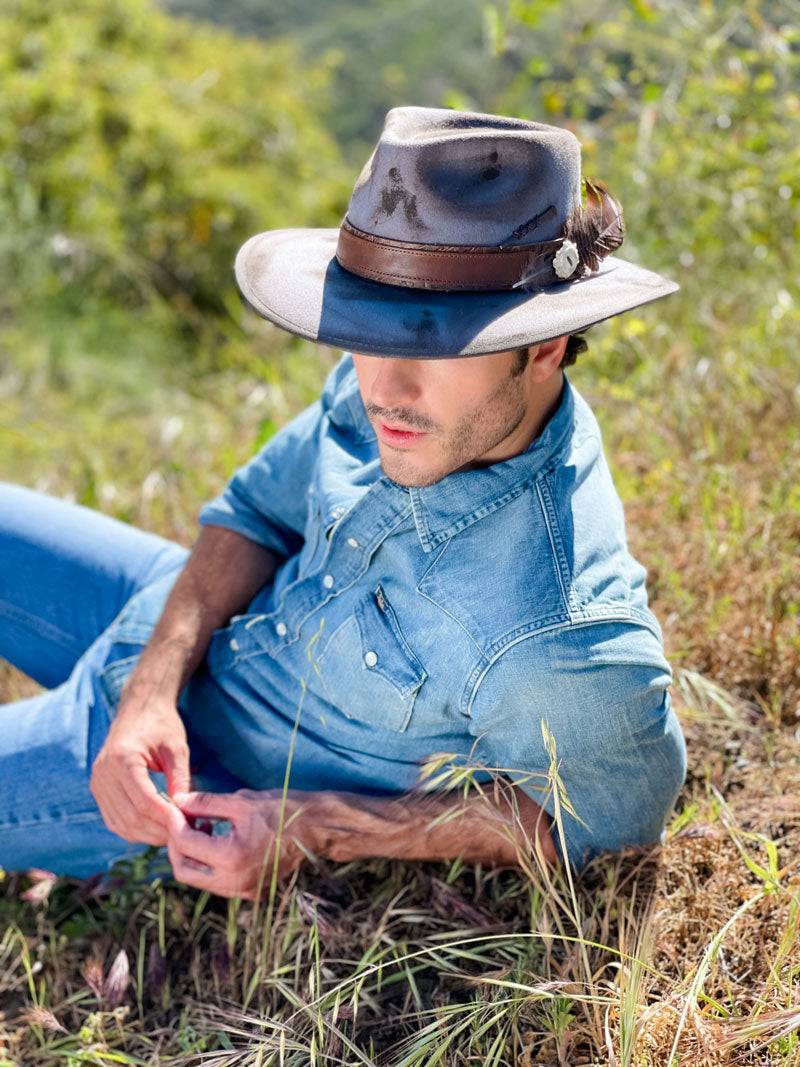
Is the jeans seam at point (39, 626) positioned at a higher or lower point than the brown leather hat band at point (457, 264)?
lower

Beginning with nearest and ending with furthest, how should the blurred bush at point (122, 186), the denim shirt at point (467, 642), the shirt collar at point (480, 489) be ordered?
the denim shirt at point (467, 642), the shirt collar at point (480, 489), the blurred bush at point (122, 186)

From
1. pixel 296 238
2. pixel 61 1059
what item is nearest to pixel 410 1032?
pixel 61 1059

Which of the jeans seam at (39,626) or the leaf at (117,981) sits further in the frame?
the jeans seam at (39,626)

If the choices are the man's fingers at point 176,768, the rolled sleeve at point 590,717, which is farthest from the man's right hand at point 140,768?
the rolled sleeve at point 590,717

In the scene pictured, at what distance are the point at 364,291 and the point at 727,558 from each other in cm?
122

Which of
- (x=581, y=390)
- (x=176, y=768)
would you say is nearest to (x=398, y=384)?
(x=176, y=768)

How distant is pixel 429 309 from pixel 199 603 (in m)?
0.93

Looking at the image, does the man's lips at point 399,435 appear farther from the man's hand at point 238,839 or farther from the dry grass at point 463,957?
the dry grass at point 463,957

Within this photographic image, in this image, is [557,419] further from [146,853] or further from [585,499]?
[146,853]

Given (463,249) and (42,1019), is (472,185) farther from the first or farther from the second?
(42,1019)

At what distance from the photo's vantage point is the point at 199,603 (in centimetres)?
206

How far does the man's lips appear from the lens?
5.22 ft

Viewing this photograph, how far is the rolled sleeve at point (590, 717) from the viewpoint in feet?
4.88

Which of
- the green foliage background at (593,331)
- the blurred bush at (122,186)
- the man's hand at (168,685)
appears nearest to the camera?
the man's hand at (168,685)
